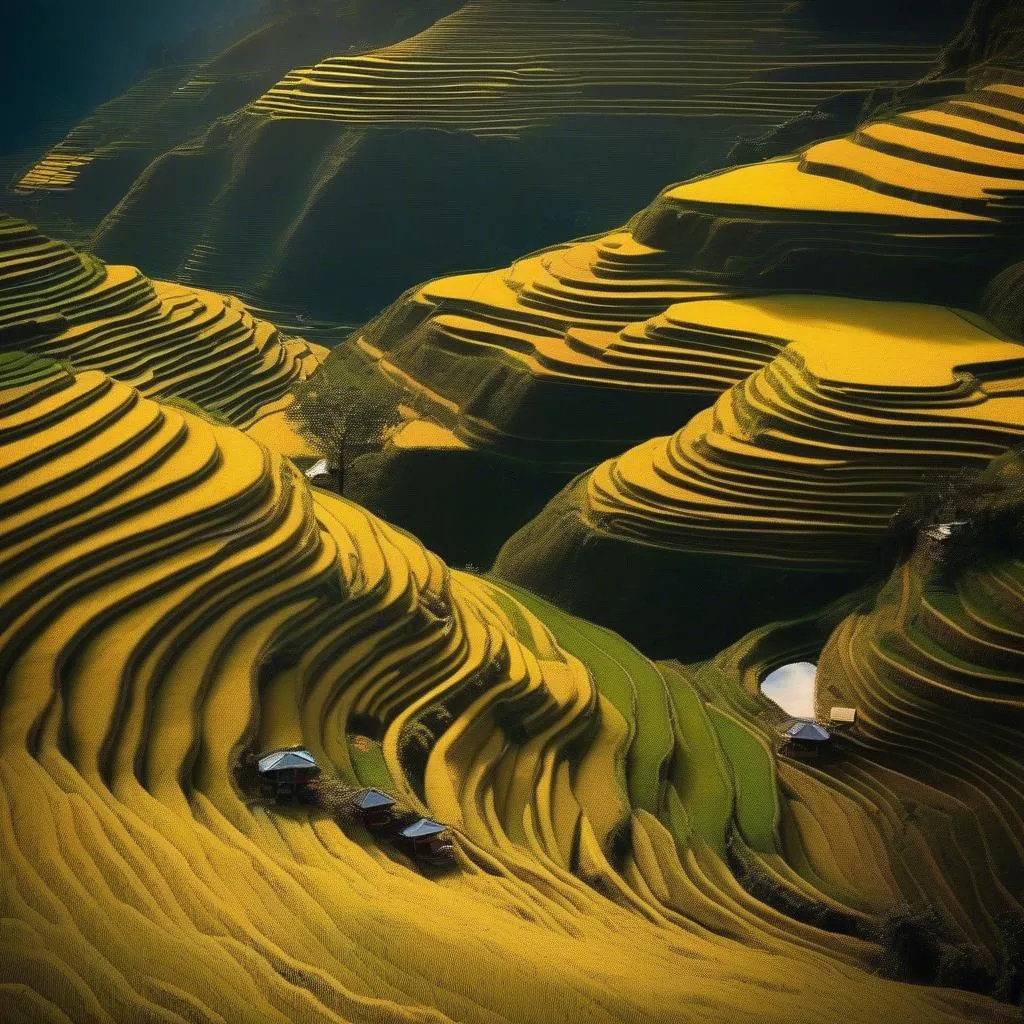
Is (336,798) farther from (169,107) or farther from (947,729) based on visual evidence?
(169,107)

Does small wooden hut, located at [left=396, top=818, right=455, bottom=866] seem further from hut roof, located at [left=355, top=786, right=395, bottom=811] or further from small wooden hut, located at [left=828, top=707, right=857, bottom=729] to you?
small wooden hut, located at [left=828, top=707, right=857, bottom=729]

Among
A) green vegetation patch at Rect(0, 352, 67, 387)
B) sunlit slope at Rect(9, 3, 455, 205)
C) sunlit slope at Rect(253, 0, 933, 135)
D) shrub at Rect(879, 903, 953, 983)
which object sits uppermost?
green vegetation patch at Rect(0, 352, 67, 387)

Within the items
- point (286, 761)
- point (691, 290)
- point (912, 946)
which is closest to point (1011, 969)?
point (912, 946)

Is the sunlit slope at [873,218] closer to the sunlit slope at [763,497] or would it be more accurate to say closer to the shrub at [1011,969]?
the sunlit slope at [763,497]

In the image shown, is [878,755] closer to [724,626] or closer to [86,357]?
[724,626]

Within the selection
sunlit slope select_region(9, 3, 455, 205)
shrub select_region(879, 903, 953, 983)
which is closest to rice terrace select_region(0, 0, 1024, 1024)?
shrub select_region(879, 903, 953, 983)
